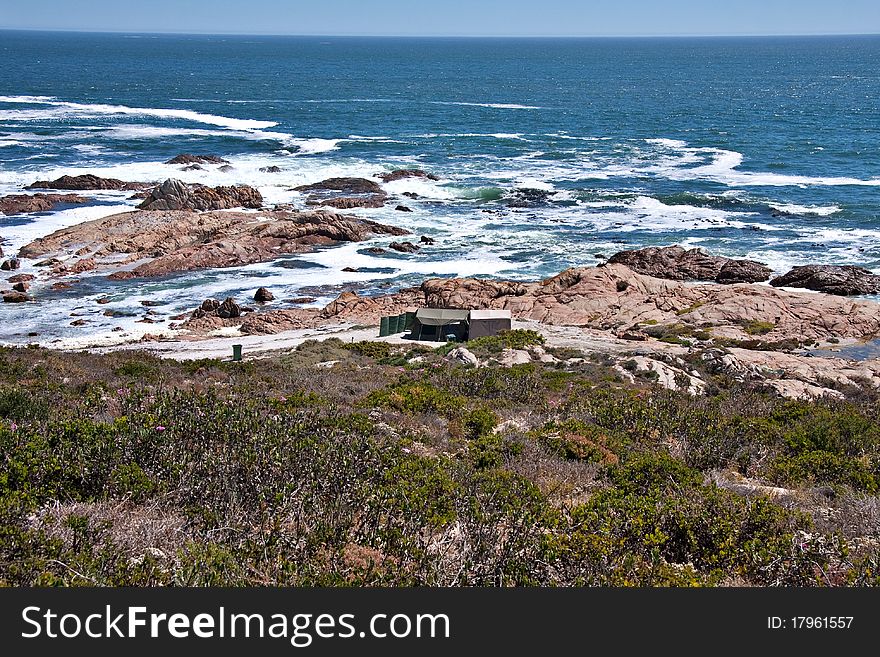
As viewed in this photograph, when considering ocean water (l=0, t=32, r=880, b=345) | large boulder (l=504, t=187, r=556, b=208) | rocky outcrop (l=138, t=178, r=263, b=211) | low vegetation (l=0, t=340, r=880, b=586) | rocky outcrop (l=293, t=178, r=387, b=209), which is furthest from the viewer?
large boulder (l=504, t=187, r=556, b=208)

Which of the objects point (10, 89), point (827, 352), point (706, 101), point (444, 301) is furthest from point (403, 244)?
point (10, 89)

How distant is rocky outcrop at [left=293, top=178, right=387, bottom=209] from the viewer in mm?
52219

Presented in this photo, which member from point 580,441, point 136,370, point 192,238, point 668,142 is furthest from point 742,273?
point 668,142

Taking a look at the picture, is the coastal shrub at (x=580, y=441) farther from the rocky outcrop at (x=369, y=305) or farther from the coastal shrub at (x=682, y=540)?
the rocky outcrop at (x=369, y=305)

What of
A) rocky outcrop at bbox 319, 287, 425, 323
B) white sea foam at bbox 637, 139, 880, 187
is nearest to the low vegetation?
rocky outcrop at bbox 319, 287, 425, 323

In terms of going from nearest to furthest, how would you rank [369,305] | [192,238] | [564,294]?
[564,294], [369,305], [192,238]

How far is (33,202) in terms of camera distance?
49.2 m

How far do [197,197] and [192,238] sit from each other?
7786 millimetres

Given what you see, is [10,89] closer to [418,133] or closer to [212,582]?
[418,133]

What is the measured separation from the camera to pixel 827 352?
2562cm

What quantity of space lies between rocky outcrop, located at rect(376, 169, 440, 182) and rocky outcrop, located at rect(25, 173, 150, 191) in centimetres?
1796

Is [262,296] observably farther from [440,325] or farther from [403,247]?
[440,325]

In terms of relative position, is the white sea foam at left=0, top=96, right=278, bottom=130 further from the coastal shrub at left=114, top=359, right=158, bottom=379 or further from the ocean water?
the coastal shrub at left=114, top=359, right=158, bottom=379

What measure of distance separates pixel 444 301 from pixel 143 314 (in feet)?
42.7
